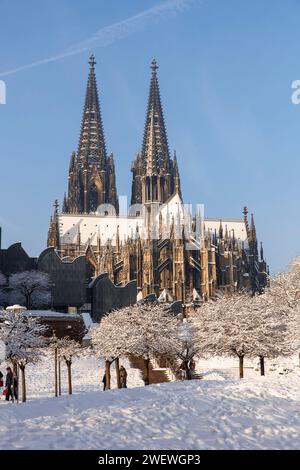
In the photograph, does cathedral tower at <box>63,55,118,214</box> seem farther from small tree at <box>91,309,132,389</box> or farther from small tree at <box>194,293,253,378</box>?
small tree at <box>194,293,253,378</box>

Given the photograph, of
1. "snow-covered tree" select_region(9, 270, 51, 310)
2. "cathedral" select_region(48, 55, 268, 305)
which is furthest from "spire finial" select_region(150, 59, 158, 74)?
"snow-covered tree" select_region(9, 270, 51, 310)

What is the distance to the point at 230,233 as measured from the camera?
301 feet

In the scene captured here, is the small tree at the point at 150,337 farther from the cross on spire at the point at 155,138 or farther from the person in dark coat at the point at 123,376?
the cross on spire at the point at 155,138

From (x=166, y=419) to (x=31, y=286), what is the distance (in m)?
43.0

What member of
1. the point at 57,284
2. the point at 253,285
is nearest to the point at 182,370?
the point at 57,284

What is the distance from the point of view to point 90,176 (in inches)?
3920

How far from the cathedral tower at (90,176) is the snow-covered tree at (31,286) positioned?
42.1 metres

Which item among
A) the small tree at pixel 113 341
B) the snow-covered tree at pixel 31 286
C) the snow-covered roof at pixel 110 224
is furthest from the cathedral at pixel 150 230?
the small tree at pixel 113 341

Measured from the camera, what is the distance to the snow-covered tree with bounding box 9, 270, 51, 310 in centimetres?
5506

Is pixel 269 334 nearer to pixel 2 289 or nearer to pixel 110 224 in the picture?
pixel 2 289

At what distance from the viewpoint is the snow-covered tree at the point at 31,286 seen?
55062 millimetres

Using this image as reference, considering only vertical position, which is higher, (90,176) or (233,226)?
(90,176)

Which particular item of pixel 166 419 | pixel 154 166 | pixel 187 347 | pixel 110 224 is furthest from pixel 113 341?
pixel 154 166
